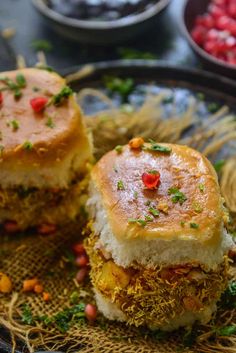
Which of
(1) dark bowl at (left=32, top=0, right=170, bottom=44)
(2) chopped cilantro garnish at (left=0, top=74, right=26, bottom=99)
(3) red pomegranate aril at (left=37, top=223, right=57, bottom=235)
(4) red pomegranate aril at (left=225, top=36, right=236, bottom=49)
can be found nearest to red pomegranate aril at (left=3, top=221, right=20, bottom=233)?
(3) red pomegranate aril at (left=37, top=223, right=57, bottom=235)

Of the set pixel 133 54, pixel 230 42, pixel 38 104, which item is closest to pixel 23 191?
pixel 38 104

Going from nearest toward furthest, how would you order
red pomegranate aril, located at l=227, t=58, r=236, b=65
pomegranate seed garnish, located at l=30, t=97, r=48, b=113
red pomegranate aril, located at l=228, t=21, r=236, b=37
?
pomegranate seed garnish, located at l=30, t=97, r=48, b=113 < red pomegranate aril, located at l=227, t=58, r=236, b=65 < red pomegranate aril, located at l=228, t=21, r=236, b=37

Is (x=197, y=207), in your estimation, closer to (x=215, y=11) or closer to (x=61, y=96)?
(x=61, y=96)

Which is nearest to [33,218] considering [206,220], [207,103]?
[206,220]

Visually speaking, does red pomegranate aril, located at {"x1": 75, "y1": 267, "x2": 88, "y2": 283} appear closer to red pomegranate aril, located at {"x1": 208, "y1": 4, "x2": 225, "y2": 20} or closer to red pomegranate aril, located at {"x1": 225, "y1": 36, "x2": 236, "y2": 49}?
red pomegranate aril, located at {"x1": 225, "y1": 36, "x2": 236, "y2": 49}

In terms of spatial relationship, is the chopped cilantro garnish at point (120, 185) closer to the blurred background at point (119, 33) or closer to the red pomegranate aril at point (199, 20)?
the blurred background at point (119, 33)

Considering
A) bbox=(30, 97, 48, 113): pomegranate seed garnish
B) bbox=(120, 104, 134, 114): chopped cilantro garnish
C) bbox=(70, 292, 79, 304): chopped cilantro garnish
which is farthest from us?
bbox=(120, 104, 134, 114): chopped cilantro garnish
